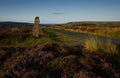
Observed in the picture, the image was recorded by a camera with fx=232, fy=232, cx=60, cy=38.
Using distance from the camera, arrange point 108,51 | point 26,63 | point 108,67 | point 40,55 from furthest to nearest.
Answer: point 108,51
point 40,55
point 108,67
point 26,63

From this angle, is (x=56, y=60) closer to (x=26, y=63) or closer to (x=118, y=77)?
(x=26, y=63)

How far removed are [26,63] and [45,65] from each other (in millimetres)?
668

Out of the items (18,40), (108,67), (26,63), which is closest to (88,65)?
(108,67)

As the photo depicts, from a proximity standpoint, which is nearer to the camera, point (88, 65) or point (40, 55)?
point (88, 65)

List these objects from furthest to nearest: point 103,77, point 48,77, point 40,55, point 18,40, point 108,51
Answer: point 18,40
point 108,51
point 40,55
point 103,77
point 48,77

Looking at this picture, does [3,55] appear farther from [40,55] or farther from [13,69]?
[13,69]

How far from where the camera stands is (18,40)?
79.7 ft

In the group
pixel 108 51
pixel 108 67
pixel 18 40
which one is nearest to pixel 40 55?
pixel 108 67

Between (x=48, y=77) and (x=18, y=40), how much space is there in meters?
17.7

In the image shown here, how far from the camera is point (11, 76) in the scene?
7188 millimetres

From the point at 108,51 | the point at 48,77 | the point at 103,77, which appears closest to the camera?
the point at 48,77

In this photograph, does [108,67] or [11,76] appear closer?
[11,76]

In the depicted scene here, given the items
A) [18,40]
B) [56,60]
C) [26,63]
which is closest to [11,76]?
[26,63]

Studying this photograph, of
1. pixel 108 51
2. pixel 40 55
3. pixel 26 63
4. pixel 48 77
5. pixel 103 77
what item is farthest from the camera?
pixel 108 51
